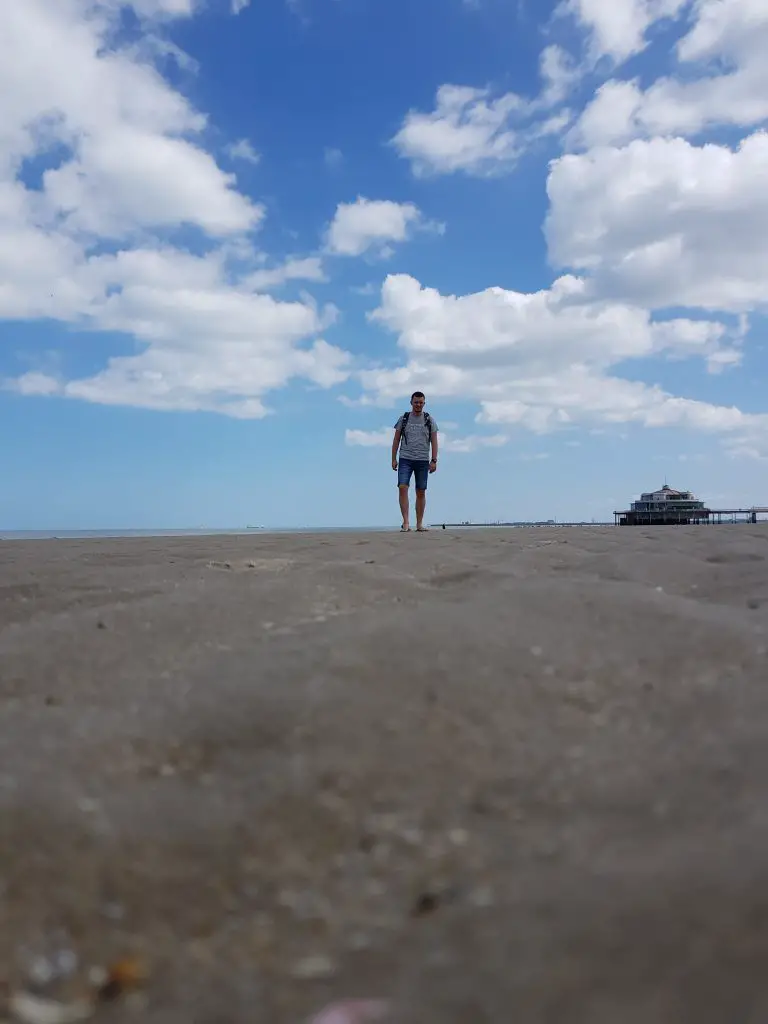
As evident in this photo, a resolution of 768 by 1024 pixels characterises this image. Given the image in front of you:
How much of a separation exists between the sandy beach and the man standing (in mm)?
6219

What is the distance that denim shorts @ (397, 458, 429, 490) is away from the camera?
8492 millimetres

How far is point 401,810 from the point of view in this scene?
116 centimetres

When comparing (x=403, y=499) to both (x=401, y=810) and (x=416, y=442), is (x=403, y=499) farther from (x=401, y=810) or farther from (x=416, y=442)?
(x=401, y=810)

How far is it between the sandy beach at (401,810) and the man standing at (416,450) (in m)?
6.22

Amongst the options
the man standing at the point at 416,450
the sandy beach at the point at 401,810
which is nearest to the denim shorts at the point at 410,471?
the man standing at the point at 416,450

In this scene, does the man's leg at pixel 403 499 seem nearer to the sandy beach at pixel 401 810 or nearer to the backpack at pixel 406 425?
the backpack at pixel 406 425

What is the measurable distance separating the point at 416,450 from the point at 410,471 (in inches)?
10.6

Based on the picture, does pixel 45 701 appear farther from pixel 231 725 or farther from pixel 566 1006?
pixel 566 1006

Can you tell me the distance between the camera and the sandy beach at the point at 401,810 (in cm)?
80

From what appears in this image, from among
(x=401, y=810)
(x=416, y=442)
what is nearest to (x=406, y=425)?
(x=416, y=442)

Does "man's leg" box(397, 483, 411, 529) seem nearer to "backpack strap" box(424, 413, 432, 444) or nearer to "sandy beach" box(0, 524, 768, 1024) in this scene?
"backpack strap" box(424, 413, 432, 444)

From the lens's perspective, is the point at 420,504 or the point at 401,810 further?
the point at 420,504

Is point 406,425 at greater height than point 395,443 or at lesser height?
greater

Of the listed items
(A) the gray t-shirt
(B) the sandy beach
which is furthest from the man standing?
(B) the sandy beach
